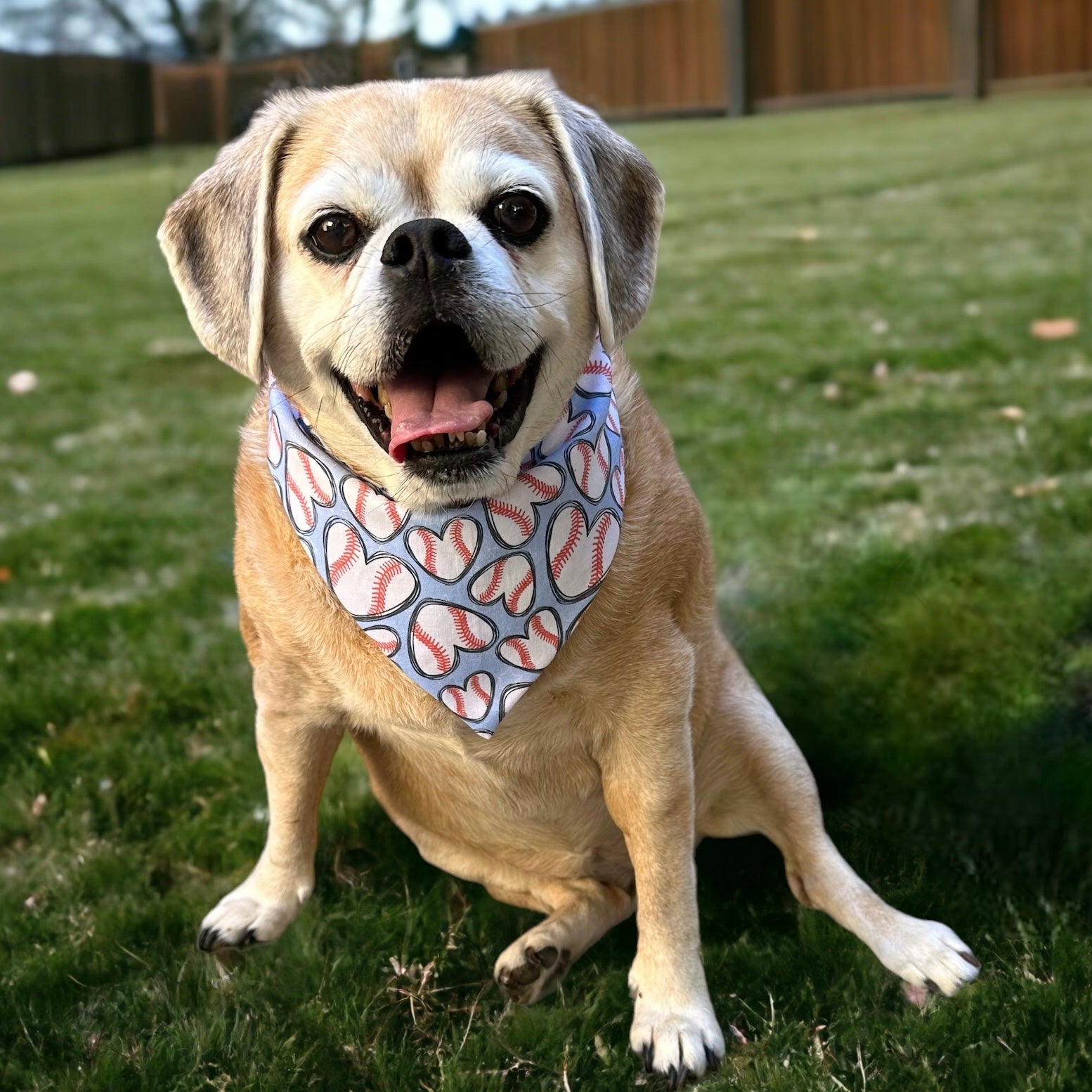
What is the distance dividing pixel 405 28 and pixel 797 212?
473 centimetres

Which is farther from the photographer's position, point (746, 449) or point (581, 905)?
point (746, 449)

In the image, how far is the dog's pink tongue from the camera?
6.56 feet

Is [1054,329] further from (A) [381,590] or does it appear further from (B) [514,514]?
(A) [381,590]

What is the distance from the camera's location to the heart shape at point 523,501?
87.7 inches

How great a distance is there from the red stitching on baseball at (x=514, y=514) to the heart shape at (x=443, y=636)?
0.18m

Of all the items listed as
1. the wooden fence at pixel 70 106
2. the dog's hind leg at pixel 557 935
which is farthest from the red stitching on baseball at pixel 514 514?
the wooden fence at pixel 70 106

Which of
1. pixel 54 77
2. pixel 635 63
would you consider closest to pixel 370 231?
pixel 635 63

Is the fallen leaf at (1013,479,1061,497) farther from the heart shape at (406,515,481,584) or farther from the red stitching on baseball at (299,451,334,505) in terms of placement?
the red stitching on baseball at (299,451,334,505)

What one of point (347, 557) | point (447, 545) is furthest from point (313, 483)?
point (447, 545)

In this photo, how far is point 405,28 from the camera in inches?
228

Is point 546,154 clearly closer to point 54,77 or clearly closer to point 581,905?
point 581,905

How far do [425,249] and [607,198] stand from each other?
0.43 m

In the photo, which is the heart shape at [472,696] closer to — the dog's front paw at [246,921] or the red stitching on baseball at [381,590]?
the red stitching on baseball at [381,590]

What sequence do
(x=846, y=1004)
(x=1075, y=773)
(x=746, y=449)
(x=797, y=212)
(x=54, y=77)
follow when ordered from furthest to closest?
(x=54, y=77), (x=797, y=212), (x=746, y=449), (x=1075, y=773), (x=846, y=1004)
